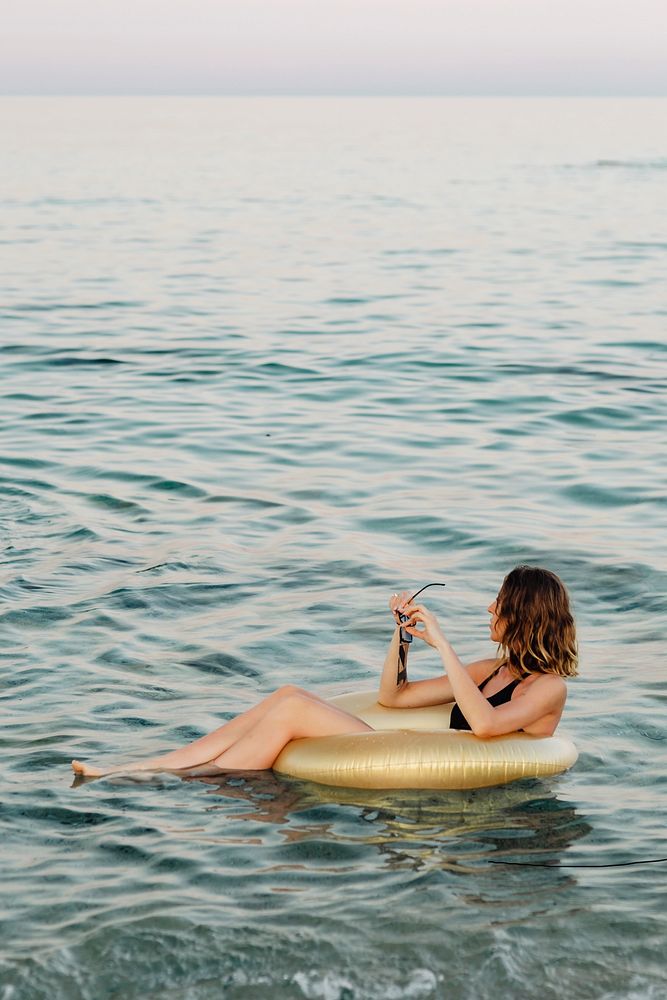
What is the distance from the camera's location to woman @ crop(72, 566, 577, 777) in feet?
18.6

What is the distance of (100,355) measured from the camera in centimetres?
1661

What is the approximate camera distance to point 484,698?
5707 millimetres

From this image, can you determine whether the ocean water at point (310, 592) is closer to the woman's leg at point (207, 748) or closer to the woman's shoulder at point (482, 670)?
the woman's leg at point (207, 748)

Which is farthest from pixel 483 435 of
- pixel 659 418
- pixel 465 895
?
pixel 465 895

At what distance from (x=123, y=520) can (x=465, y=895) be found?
18.3ft

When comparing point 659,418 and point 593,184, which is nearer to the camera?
point 659,418

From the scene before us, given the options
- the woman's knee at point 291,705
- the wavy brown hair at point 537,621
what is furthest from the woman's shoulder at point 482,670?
the woman's knee at point 291,705

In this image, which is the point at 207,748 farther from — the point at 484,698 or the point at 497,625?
the point at 497,625

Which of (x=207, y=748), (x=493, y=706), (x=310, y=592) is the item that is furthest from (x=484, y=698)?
(x=310, y=592)

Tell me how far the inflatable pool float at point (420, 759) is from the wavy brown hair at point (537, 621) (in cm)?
34

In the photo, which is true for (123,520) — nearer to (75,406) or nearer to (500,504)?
(500,504)

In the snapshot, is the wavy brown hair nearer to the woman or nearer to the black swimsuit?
the woman

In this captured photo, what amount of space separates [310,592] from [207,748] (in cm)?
271

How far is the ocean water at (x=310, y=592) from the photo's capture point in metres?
4.57
